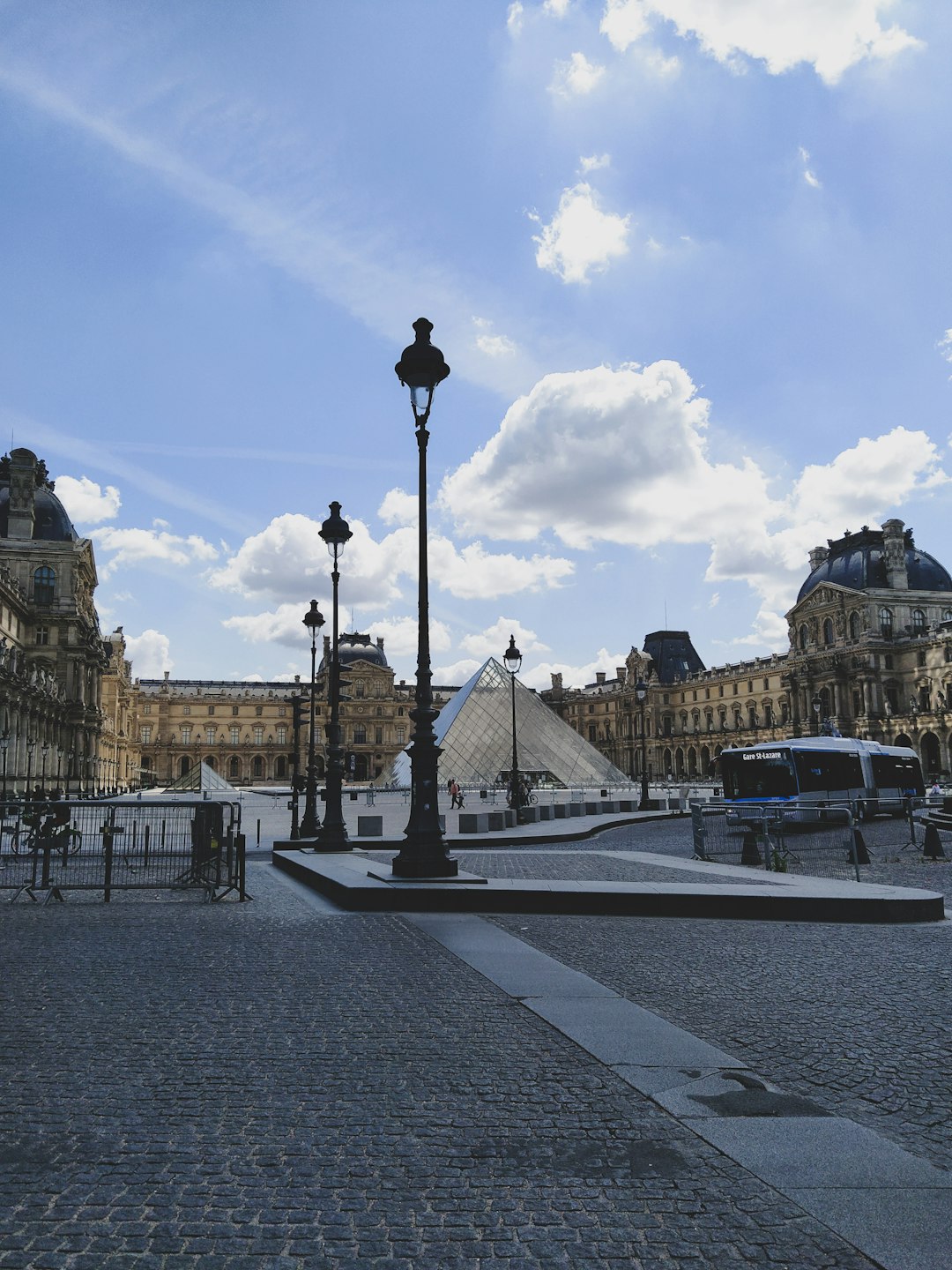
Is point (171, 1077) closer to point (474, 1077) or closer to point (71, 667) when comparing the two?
point (474, 1077)

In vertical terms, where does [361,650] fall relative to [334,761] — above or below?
above

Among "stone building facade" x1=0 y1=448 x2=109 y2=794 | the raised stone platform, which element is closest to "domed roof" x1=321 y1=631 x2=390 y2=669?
"stone building facade" x1=0 y1=448 x2=109 y2=794

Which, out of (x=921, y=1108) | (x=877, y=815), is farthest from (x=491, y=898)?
(x=877, y=815)

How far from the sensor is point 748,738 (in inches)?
3720

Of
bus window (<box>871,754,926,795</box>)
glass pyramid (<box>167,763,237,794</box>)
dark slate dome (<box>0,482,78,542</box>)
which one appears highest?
dark slate dome (<box>0,482,78,542</box>)

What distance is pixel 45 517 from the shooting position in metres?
63.9

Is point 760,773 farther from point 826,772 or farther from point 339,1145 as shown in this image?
point 339,1145

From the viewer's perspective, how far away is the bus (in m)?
26.4

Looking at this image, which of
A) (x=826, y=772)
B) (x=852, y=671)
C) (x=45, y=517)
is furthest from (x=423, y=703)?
(x=852, y=671)

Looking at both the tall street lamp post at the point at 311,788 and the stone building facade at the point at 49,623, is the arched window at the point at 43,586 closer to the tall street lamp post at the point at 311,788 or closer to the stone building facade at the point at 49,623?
the stone building facade at the point at 49,623

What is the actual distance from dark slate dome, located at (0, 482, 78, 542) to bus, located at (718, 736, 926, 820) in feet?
165

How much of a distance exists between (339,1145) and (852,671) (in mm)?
84213

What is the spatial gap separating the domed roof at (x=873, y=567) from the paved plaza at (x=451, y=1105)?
3268 inches

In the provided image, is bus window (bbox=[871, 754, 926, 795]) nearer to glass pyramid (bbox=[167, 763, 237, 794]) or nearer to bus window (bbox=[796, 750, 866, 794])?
bus window (bbox=[796, 750, 866, 794])
